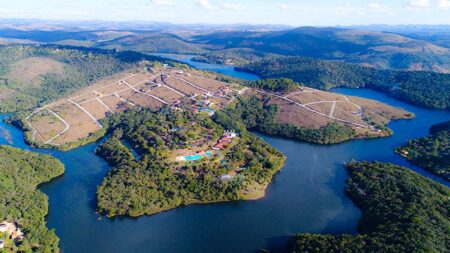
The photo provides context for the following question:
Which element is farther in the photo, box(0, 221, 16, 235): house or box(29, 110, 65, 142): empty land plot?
box(29, 110, 65, 142): empty land plot

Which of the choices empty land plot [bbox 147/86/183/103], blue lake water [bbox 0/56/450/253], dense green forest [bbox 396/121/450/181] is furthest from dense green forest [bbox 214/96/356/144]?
empty land plot [bbox 147/86/183/103]

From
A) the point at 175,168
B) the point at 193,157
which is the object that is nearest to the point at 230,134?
the point at 193,157

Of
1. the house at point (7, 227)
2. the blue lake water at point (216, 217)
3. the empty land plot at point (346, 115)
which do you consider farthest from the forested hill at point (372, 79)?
the house at point (7, 227)

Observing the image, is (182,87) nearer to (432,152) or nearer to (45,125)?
(45,125)

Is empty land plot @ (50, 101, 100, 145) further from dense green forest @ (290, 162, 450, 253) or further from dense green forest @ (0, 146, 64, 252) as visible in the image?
dense green forest @ (290, 162, 450, 253)

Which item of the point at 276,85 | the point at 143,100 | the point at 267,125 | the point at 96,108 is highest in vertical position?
the point at 276,85

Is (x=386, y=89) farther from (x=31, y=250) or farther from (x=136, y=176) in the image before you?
(x=31, y=250)

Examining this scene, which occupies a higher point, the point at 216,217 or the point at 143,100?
the point at 143,100

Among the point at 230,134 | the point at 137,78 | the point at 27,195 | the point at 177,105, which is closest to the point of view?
the point at 27,195
